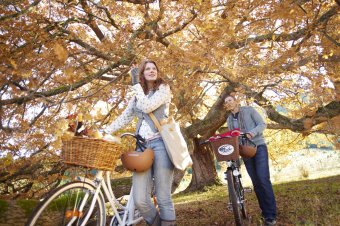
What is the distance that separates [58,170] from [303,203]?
17.8ft

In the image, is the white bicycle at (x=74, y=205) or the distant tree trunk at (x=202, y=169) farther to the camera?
the distant tree trunk at (x=202, y=169)

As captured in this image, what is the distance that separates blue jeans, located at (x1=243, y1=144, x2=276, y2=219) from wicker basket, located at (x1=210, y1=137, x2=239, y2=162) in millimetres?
602

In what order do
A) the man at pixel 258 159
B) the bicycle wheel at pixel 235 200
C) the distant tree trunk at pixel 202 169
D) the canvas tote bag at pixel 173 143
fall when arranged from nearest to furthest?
the canvas tote bag at pixel 173 143 → the bicycle wheel at pixel 235 200 → the man at pixel 258 159 → the distant tree trunk at pixel 202 169

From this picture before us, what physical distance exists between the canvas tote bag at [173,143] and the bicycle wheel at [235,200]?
146cm

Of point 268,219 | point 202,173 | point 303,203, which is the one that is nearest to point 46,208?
point 268,219

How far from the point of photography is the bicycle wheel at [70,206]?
9.77ft

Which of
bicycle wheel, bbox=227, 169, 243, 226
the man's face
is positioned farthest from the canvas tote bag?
the man's face

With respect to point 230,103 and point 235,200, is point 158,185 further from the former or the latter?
point 230,103

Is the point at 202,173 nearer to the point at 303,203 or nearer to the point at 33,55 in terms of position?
the point at 303,203

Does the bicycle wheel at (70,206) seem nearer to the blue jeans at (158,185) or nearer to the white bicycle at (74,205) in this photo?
the white bicycle at (74,205)

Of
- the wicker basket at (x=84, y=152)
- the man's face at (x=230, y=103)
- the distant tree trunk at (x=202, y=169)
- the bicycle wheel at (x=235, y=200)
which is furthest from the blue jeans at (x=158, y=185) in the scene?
the distant tree trunk at (x=202, y=169)

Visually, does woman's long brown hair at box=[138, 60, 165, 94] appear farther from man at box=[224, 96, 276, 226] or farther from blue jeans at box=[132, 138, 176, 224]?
man at box=[224, 96, 276, 226]

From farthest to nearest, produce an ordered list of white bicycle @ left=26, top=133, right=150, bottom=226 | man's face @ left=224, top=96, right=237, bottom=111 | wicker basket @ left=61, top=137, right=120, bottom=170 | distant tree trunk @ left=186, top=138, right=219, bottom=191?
distant tree trunk @ left=186, top=138, right=219, bottom=191
man's face @ left=224, top=96, right=237, bottom=111
wicker basket @ left=61, top=137, right=120, bottom=170
white bicycle @ left=26, top=133, right=150, bottom=226

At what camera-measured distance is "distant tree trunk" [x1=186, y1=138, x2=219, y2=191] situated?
50.4 feet
